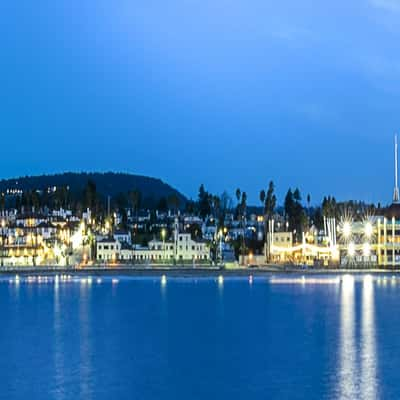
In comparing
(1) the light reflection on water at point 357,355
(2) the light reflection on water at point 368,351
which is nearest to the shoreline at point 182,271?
(2) the light reflection on water at point 368,351

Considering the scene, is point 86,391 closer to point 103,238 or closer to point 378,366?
point 378,366

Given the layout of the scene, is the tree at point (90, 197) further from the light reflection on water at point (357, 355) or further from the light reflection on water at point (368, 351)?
the light reflection on water at point (357, 355)

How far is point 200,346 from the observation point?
32.9 metres

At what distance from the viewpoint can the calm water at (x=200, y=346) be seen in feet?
81.3

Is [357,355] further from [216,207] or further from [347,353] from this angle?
[216,207]

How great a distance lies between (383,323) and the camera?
1592 inches

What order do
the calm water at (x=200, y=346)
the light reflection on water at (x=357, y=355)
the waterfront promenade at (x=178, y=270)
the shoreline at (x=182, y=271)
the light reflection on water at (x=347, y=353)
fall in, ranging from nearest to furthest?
the light reflection on water at (x=357, y=355) → the light reflection on water at (x=347, y=353) → the calm water at (x=200, y=346) → the shoreline at (x=182, y=271) → the waterfront promenade at (x=178, y=270)

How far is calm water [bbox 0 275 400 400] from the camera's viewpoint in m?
24.8

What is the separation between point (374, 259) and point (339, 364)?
63429 millimetres

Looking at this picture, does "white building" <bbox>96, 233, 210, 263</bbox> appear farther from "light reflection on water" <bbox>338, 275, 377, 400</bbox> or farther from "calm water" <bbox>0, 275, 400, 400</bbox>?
"light reflection on water" <bbox>338, 275, 377, 400</bbox>

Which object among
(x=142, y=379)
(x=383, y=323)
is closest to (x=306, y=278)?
(x=383, y=323)

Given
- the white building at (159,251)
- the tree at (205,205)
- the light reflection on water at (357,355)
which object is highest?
the tree at (205,205)

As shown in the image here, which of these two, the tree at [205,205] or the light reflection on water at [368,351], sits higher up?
the tree at [205,205]

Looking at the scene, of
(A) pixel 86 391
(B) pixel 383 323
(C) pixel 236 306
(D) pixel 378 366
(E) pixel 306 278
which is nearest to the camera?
(A) pixel 86 391
